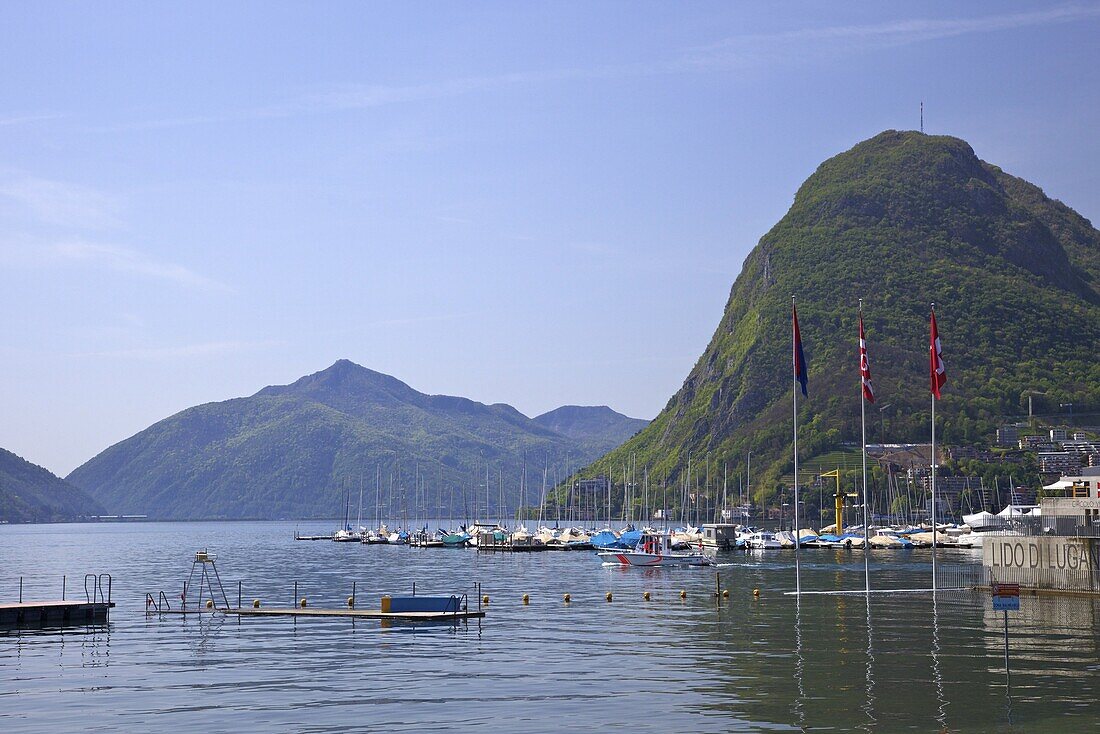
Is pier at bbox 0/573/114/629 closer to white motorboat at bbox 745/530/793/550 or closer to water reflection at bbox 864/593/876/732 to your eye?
→ water reflection at bbox 864/593/876/732

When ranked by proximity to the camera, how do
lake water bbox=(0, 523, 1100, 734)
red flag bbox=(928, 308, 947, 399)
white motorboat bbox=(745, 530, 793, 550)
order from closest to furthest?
lake water bbox=(0, 523, 1100, 734)
red flag bbox=(928, 308, 947, 399)
white motorboat bbox=(745, 530, 793, 550)

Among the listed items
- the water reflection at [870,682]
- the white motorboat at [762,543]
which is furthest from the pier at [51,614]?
the white motorboat at [762,543]

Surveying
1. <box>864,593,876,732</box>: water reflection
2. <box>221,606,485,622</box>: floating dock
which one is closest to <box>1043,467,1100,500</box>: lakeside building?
<box>864,593,876,732</box>: water reflection

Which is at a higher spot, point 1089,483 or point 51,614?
point 1089,483

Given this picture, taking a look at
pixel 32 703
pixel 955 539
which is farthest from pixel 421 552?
pixel 32 703

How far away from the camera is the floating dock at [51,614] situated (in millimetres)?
68562

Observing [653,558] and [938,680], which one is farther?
[653,558]

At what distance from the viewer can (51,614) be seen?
69875 millimetres

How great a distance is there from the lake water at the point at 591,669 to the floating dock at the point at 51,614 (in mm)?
1623

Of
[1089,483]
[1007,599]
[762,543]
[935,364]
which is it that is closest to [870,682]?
[1007,599]

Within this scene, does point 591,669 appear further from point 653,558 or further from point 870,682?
point 653,558

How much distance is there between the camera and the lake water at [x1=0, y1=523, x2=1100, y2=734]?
38.2m

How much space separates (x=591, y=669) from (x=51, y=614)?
36628 millimetres

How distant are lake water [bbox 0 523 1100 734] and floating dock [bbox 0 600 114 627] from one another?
1623 millimetres
